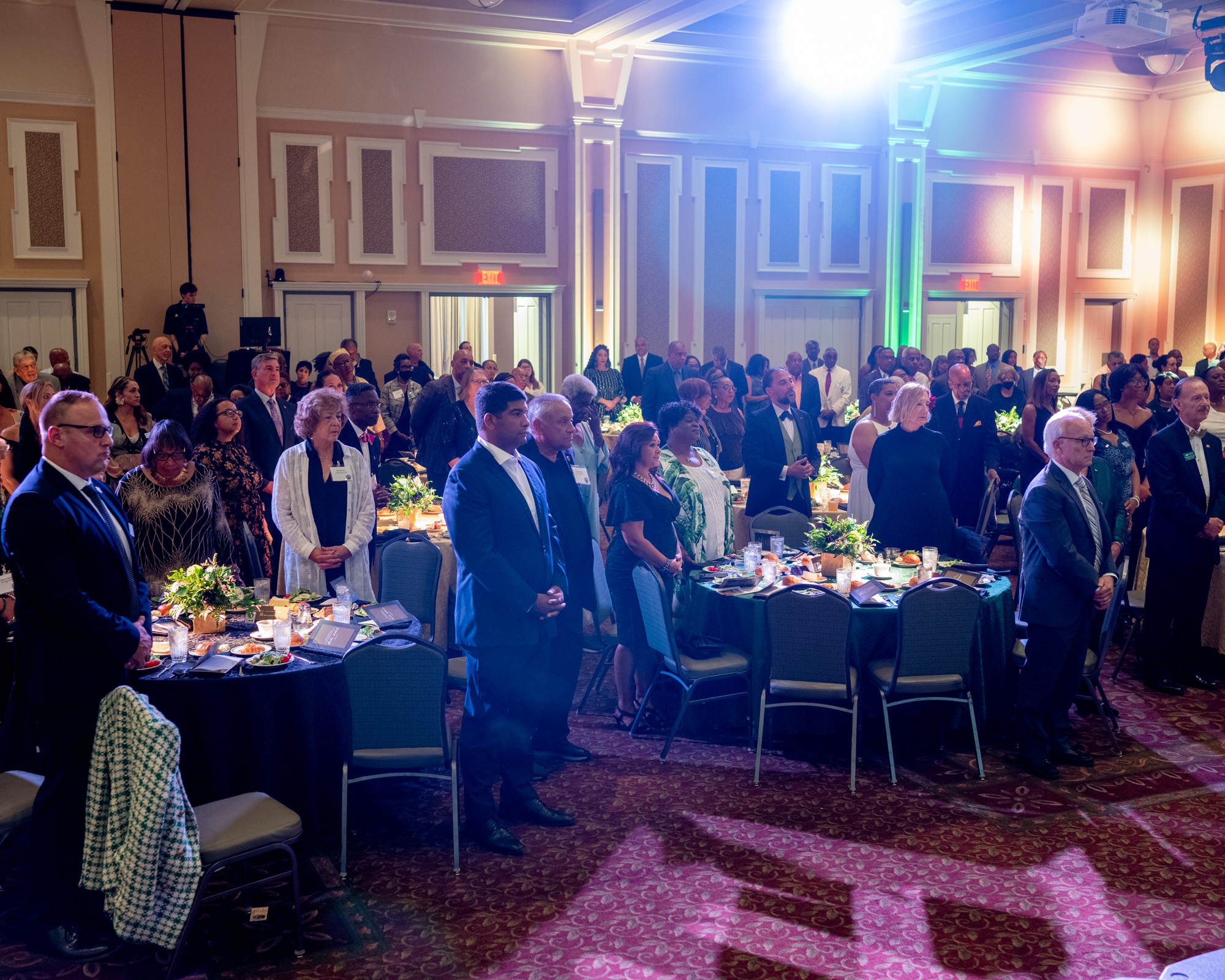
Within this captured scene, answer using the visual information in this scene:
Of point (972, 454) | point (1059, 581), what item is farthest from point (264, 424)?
point (972, 454)

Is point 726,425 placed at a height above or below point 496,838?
above

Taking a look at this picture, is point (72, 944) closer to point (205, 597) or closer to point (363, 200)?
point (205, 597)

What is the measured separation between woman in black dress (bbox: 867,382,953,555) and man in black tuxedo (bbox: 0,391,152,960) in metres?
3.84

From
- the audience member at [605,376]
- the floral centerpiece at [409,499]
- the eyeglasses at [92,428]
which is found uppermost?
the audience member at [605,376]

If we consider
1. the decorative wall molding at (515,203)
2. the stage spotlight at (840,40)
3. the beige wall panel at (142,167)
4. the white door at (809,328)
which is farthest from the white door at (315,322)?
the stage spotlight at (840,40)

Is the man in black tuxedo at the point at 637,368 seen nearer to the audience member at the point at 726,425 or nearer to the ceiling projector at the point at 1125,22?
the audience member at the point at 726,425

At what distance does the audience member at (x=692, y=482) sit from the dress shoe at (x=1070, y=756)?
1.84 m

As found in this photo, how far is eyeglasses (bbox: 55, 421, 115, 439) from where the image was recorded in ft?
11.0

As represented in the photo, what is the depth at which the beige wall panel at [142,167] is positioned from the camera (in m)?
11.4

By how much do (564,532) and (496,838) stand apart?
1276mm

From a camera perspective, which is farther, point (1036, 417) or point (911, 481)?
point (1036, 417)

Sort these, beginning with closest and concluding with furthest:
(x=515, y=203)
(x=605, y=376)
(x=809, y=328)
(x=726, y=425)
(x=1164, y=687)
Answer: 1. (x=1164, y=687)
2. (x=726, y=425)
3. (x=605, y=376)
4. (x=515, y=203)
5. (x=809, y=328)

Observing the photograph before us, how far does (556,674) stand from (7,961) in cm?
217

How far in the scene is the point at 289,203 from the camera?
40.3ft
